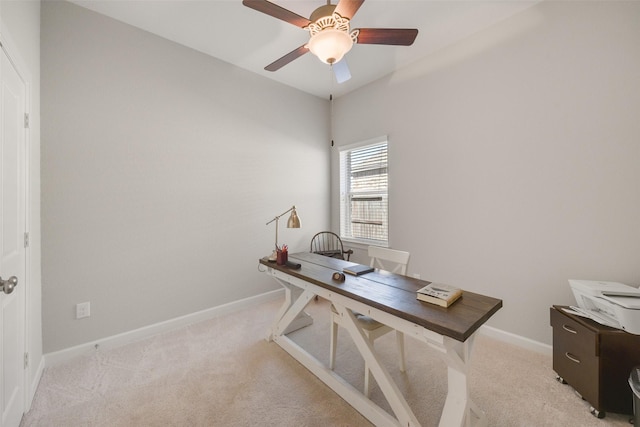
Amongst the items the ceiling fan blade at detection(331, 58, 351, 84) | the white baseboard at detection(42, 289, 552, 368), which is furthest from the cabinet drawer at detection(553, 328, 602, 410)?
the ceiling fan blade at detection(331, 58, 351, 84)

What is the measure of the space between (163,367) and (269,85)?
10.5 feet

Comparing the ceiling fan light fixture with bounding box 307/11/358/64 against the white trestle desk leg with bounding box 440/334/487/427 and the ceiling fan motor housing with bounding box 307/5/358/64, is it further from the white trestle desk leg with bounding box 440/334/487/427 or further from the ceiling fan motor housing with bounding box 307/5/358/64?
the white trestle desk leg with bounding box 440/334/487/427

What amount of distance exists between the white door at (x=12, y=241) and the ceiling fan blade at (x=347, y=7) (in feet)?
5.66

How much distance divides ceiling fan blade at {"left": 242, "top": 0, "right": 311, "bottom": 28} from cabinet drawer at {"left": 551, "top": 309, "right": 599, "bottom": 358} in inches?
101

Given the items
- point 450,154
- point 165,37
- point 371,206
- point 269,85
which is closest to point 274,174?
point 269,85

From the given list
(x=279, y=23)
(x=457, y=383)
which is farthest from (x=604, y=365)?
(x=279, y=23)

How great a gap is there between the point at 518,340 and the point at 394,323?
1744 mm

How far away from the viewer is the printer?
1390 mm

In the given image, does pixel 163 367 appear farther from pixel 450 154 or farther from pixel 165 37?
pixel 450 154

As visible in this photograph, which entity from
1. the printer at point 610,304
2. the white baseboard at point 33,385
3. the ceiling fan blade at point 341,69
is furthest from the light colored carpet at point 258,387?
the ceiling fan blade at point 341,69

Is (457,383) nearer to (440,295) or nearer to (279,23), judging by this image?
(440,295)

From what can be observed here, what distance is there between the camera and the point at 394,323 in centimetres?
128

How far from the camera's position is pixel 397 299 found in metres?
1.35

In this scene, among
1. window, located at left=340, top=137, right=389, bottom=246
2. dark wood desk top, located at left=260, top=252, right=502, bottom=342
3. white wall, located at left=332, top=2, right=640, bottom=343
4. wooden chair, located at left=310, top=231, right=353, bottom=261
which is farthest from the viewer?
wooden chair, located at left=310, top=231, right=353, bottom=261
